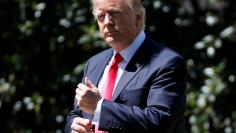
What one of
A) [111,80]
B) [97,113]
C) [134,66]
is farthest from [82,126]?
[134,66]

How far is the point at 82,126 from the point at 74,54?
→ 2.86m

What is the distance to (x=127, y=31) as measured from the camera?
3.05 m

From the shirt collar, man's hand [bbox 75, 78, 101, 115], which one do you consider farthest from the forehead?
man's hand [bbox 75, 78, 101, 115]

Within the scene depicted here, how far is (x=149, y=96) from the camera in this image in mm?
2969

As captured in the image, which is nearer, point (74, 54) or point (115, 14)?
point (115, 14)

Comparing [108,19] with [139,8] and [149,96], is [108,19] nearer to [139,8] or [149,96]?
[139,8]

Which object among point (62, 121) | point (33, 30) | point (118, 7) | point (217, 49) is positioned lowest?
point (62, 121)

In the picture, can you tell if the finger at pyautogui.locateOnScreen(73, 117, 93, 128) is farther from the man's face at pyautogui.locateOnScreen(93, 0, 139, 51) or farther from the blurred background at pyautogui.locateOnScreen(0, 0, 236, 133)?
the blurred background at pyautogui.locateOnScreen(0, 0, 236, 133)

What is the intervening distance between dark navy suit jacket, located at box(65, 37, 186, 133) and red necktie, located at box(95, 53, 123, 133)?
0.15 feet

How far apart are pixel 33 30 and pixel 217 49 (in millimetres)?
1574

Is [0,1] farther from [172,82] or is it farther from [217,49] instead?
[172,82]

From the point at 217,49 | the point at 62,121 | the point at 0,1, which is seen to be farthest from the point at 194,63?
the point at 0,1

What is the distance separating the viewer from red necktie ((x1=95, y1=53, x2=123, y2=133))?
3084 millimetres

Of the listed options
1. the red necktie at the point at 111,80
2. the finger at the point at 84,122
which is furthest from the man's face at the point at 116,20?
the finger at the point at 84,122
